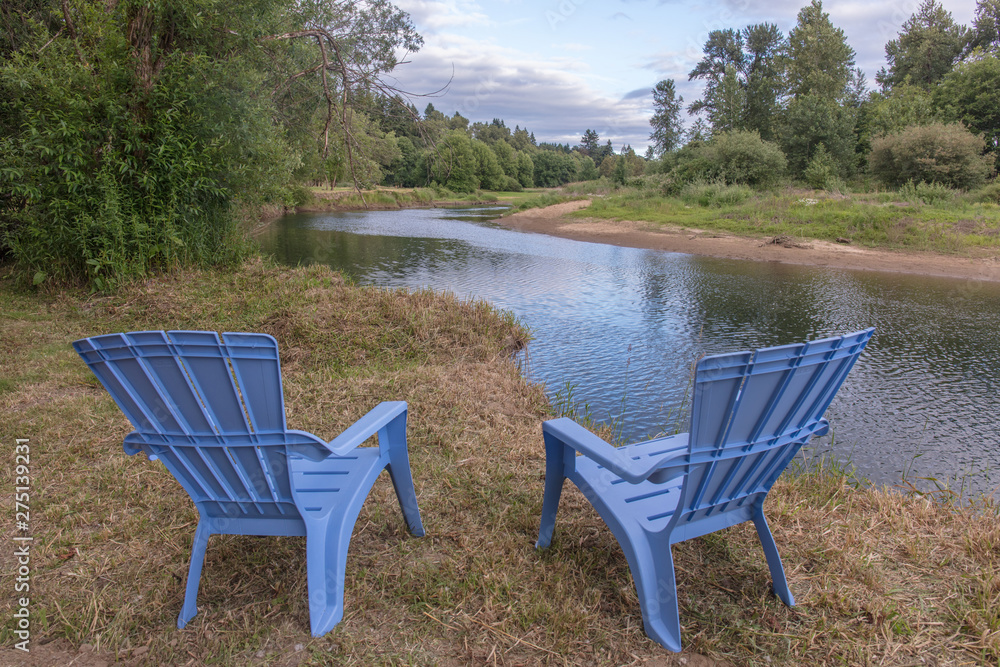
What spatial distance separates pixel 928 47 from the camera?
3925 cm

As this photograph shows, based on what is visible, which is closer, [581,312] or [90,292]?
[90,292]

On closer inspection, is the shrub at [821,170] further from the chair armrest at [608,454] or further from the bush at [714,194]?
the chair armrest at [608,454]

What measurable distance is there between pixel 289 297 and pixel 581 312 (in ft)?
15.2

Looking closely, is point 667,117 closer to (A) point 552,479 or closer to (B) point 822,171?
(B) point 822,171

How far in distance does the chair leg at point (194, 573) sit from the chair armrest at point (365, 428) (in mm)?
508

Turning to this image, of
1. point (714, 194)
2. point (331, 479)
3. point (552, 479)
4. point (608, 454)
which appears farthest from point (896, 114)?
point (331, 479)

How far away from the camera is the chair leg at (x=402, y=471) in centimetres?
241

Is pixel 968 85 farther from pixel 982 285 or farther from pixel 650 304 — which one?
pixel 650 304

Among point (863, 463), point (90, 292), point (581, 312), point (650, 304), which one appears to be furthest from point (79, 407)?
point (650, 304)

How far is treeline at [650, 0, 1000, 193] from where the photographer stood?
75.7ft

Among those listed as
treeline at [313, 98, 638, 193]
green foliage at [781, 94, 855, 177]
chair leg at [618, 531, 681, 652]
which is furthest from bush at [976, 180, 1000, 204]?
chair leg at [618, 531, 681, 652]

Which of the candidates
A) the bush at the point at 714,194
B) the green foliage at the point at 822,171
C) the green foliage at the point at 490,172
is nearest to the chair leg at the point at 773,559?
the bush at the point at 714,194

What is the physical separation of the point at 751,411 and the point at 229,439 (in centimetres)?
159

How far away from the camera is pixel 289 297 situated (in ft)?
22.0
